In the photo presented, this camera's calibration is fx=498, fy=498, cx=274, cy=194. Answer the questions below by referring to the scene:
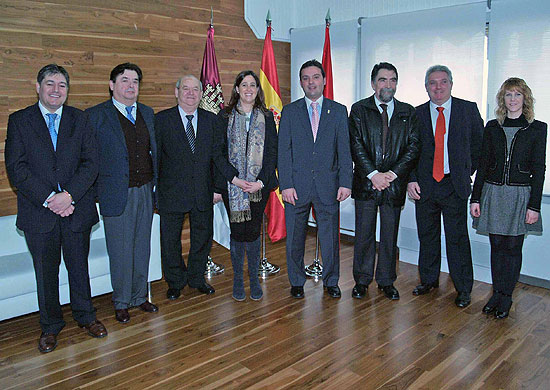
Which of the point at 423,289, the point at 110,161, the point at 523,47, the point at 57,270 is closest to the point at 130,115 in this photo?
the point at 110,161

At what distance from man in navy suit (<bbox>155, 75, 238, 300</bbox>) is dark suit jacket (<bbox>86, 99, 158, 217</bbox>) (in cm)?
35

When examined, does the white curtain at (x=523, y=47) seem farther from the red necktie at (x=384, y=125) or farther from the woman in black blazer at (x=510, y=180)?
the red necktie at (x=384, y=125)

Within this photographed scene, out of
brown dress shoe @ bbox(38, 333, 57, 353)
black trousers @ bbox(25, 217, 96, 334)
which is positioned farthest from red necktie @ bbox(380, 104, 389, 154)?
brown dress shoe @ bbox(38, 333, 57, 353)

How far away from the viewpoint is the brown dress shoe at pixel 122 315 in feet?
11.0

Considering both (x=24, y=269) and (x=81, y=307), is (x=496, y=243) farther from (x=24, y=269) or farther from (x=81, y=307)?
(x=24, y=269)

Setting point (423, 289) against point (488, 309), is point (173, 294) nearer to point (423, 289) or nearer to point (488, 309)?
point (423, 289)

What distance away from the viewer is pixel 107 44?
14.1 ft

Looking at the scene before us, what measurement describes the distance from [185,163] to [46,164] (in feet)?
3.03

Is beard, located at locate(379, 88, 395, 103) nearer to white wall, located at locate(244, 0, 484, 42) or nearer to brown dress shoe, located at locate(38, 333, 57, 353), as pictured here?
white wall, located at locate(244, 0, 484, 42)

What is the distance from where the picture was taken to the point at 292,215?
3.67 metres

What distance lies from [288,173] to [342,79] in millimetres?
2310

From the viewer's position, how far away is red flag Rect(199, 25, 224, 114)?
4.42 metres

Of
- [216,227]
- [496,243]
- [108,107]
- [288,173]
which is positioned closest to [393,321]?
[496,243]

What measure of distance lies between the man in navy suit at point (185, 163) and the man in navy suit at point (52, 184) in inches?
21.6
